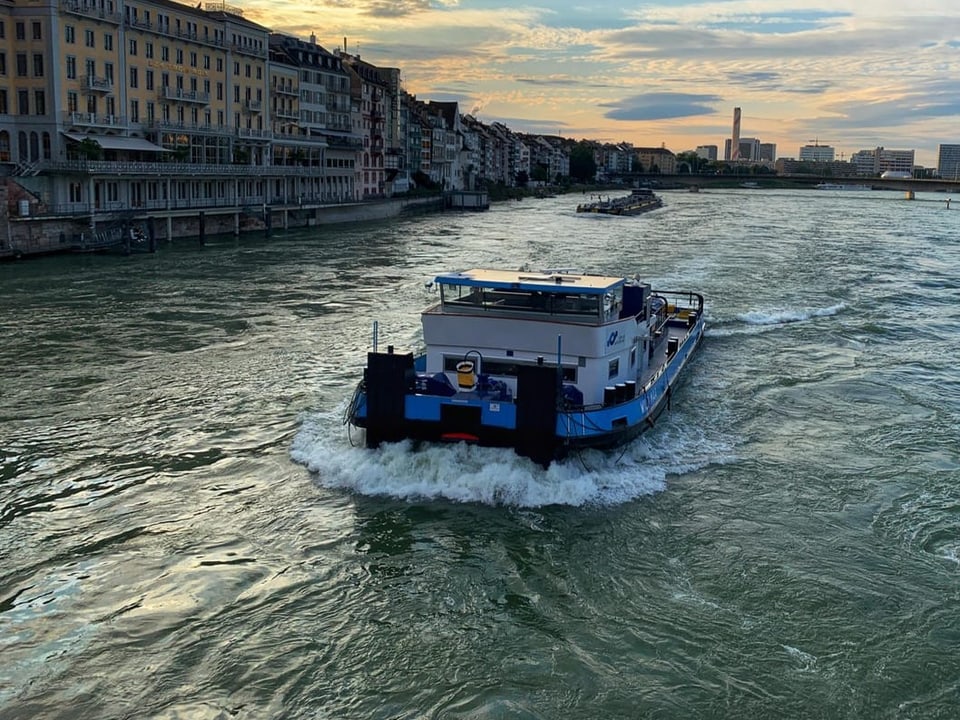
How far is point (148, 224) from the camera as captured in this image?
164 ft

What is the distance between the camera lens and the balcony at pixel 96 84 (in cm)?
5350

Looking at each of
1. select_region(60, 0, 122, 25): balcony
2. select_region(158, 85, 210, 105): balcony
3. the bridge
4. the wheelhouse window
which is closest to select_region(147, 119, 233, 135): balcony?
select_region(158, 85, 210, 105): balcony

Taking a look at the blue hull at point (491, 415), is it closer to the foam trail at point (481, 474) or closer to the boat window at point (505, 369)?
the foam trail at point (481, 474)

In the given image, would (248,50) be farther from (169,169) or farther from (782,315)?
(782,315)

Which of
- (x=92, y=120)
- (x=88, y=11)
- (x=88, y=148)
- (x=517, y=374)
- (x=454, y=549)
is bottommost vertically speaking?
(x=454, y=549)

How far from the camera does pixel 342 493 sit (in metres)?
15.1

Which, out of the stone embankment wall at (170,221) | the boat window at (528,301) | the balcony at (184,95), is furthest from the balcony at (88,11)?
the boat window at (528,301)

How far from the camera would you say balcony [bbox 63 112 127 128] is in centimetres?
5234

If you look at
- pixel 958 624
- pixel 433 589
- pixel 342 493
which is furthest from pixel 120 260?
→ pixel 958 624

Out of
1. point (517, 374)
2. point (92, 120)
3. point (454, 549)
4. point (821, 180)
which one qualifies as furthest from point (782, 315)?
point (821, 180)

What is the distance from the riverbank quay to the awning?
4.30 metres

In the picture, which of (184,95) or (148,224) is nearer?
(148,224)

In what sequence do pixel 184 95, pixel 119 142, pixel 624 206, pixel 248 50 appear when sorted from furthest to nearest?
pixel 624 206
pixel 248 50
pixel 184 95
pixel 119 142

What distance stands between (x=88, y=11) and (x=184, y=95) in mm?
10118
